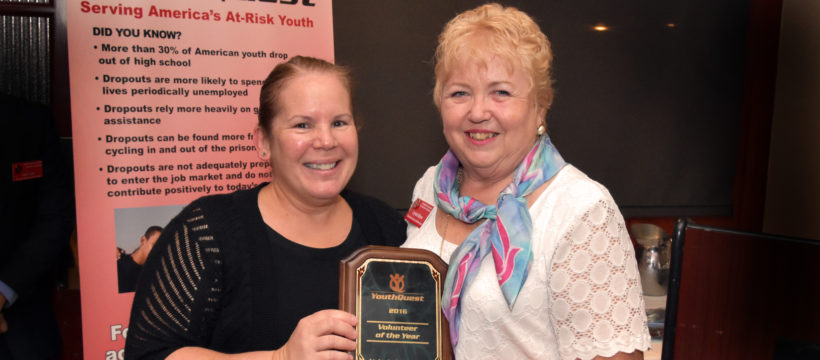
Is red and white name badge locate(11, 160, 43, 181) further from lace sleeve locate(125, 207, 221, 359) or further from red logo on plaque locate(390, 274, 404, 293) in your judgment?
red logo on plaque locate(390, 274, 404, 293)

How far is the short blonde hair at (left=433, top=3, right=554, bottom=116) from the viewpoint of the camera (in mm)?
1631

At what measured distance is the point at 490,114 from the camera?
1.69 m

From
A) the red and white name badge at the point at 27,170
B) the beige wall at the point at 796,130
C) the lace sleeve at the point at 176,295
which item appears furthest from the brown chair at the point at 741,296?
the red and white name badge at the point at 27,170

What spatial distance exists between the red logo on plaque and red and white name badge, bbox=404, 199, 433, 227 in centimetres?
43

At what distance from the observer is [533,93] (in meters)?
1.70

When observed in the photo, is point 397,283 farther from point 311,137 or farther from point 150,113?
point 150,113

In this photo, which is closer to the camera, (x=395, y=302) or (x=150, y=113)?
(x=395, y=302)

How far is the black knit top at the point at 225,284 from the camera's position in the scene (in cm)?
153

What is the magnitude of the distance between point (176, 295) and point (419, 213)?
873 mm

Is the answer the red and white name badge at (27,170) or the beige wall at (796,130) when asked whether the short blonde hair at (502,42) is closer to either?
the red and white name badge at (27,170)

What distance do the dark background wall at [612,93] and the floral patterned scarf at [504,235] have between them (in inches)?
55.3

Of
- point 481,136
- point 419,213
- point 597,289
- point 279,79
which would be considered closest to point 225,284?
point 279,79

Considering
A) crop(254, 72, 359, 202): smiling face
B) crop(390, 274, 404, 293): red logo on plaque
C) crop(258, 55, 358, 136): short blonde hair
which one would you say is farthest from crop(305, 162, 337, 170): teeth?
crop(390, 274, 404, 293): red logo on plaque

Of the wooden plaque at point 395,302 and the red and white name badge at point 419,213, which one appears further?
the red and white name badge at point 419,213
